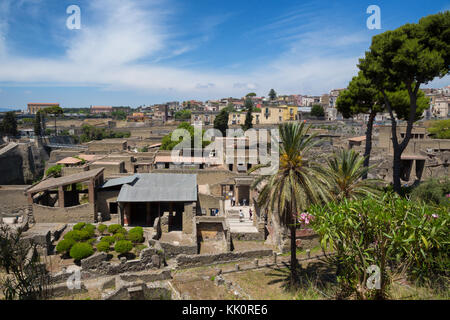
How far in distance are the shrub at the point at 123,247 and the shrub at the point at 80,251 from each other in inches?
51.8

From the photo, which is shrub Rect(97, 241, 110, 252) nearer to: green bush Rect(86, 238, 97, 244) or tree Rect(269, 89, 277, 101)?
green bush Rect(86, 238, 97, 244)

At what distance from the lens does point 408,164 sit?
28375mm

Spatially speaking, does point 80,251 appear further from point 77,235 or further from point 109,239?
point 77,235

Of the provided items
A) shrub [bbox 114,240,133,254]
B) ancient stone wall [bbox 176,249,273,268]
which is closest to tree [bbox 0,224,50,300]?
shrub [bbox 114,240,133,254]

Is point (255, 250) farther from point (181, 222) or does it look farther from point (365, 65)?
point (365, 65)

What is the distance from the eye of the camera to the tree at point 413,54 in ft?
54.1

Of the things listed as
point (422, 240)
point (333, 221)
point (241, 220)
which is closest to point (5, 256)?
point (333, 221)

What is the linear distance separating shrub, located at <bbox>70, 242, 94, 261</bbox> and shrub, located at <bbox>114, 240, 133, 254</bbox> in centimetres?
132

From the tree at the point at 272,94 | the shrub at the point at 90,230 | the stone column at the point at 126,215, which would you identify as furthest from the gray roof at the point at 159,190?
the tree at the point at 272,94

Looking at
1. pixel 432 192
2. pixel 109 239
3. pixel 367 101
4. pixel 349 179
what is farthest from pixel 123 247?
pixel 367 101

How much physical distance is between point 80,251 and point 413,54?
21.9 metres

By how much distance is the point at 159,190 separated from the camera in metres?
23.7

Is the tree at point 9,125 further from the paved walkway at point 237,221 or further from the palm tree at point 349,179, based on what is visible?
the palm tree at point 349,179

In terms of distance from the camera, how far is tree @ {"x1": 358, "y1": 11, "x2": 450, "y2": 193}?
1650 cm
